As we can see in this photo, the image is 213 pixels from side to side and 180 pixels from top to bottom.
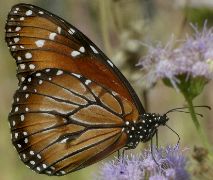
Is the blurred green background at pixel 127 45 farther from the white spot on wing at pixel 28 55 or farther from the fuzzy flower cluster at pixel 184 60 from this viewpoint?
the white spot on wing at pixel 28 55

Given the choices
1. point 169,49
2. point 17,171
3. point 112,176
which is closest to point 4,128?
point 17,171

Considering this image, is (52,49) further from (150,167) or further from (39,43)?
(150,167)

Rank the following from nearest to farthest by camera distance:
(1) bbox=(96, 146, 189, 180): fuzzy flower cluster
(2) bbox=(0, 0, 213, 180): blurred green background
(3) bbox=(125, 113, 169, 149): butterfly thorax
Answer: (1) bbox=(96, 146, 189, 180): fuzzy flower cluster, (3) bbox=(125, 113, 169, 149): butterfly thorax, (2) bbox=(0, 0, 213, 180): blurred green background

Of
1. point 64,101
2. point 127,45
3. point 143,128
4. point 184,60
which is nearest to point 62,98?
point 64,101

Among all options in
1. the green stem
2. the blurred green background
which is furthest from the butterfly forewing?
the blurred green background

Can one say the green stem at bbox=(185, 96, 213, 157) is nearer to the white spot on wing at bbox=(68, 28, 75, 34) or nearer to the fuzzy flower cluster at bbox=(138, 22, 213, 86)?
the fuzzy flower cluster at bbox=(138, 22, 213, 86)

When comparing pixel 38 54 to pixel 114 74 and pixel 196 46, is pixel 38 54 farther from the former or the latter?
pixel 196 46
